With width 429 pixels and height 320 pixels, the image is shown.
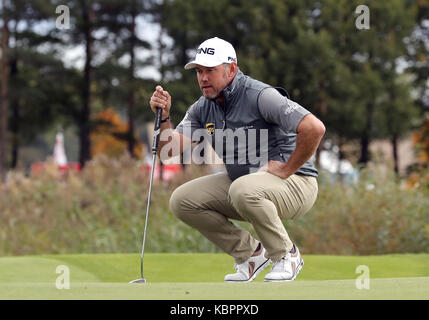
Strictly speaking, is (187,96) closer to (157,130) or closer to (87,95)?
(87,95)

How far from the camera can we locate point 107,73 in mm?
28578

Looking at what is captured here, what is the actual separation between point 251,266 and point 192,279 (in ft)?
2.97

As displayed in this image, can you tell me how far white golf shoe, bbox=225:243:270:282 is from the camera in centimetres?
582

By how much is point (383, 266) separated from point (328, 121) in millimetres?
16959

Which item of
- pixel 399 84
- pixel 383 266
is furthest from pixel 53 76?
pixel 383 266

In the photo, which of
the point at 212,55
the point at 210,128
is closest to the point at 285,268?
the point at 210,128

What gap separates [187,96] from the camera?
22609mm

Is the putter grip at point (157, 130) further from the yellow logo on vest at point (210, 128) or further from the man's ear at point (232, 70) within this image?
the man's ear at point (232, 70)

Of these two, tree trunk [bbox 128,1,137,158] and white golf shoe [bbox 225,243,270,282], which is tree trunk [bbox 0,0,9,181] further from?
white golf shoe [bbox 225,243,270,282]

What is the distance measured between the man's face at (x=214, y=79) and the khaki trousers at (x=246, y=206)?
660 millimetres

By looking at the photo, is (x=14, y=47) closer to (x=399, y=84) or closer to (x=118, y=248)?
(x=399, y=84)

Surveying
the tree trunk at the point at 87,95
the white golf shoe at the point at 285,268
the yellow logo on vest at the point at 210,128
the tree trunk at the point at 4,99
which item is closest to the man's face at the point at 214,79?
the yellow logo on vest at the point at 210,128

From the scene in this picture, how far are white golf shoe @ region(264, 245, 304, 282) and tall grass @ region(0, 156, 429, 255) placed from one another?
12.8 feet

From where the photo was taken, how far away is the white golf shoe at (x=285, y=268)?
5.27 m
